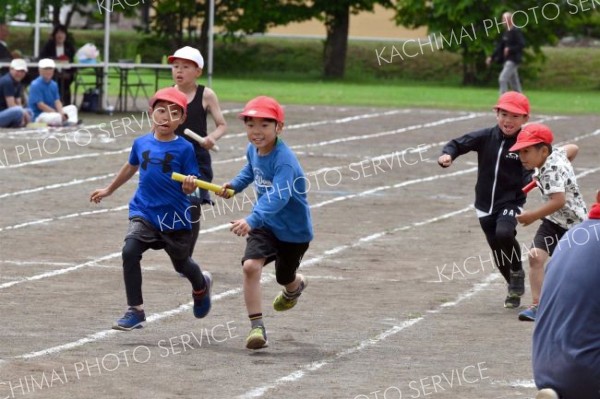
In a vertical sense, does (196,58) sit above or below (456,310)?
above

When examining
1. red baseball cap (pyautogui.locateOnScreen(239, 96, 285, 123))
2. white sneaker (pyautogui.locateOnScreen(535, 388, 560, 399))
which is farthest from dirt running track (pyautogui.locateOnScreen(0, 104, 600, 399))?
white sneaker (pyautogui.locateOnScreen(535, 388, 560, 399))

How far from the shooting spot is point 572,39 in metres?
56.4

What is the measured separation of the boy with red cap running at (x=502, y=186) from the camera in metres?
11.7

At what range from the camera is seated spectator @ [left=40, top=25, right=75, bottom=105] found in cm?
2942

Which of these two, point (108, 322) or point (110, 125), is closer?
point (108, 322)

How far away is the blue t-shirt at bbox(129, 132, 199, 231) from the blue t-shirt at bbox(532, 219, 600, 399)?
4864 mm

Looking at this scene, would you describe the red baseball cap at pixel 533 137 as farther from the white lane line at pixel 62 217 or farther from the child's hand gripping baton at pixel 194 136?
the white lane line at pixel 62 217

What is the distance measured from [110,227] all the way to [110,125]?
1149 cm

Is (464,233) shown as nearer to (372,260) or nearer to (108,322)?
(372,260)

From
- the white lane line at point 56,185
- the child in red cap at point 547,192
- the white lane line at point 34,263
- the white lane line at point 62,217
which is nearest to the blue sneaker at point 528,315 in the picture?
the child in red cap at point 547,192

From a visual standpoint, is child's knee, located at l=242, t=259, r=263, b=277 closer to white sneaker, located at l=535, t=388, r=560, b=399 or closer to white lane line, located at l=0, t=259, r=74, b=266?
white lane line, located at l=0, t=259, r=74, b=266

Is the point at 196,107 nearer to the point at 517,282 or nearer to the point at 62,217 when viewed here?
the point at 517,282

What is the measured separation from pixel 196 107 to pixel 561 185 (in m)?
3.34

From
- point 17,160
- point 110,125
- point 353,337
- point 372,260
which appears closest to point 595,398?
point 353,337
